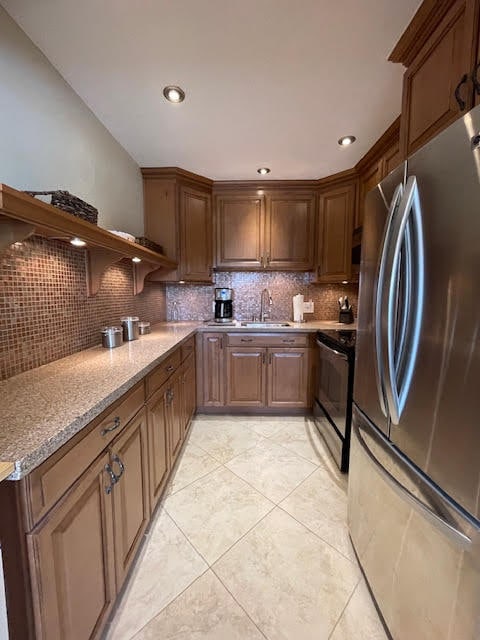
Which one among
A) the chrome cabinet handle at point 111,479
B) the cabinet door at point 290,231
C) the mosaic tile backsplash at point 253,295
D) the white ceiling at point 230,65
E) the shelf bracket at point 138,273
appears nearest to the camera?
the chrome cabinet handle at point 111,479

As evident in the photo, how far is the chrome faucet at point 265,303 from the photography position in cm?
310

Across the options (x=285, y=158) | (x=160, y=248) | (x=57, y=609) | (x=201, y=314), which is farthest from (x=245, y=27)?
(x=201, y=314)

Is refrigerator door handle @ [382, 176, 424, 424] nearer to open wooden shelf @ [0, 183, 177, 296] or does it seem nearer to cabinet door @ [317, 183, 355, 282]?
open wooden shelf @ [0, 183, 177, 296]

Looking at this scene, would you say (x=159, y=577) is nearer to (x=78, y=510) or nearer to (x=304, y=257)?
(x=78, y=510)

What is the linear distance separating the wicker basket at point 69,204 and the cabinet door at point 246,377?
5.44 ft

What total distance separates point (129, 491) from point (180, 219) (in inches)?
91.2

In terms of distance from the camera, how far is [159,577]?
1.15m

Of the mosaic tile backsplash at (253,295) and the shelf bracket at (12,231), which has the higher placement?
the shelf bracket at (12,231)

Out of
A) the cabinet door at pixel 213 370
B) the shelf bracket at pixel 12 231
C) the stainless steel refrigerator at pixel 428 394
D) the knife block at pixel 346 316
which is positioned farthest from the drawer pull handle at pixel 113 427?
the knife block at pixel 346 316

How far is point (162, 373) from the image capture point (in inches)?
59.8

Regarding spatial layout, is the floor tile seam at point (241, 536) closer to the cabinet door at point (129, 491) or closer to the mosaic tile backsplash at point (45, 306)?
the cabinet door at point (129, 491)

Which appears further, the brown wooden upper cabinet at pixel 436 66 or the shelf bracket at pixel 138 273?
the shelf bracket at pixel 138 273

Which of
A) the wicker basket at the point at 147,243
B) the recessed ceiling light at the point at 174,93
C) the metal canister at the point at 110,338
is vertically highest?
the recessed ceiling light at the point at 174,93

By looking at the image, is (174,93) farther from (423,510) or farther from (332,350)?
(423,510)
